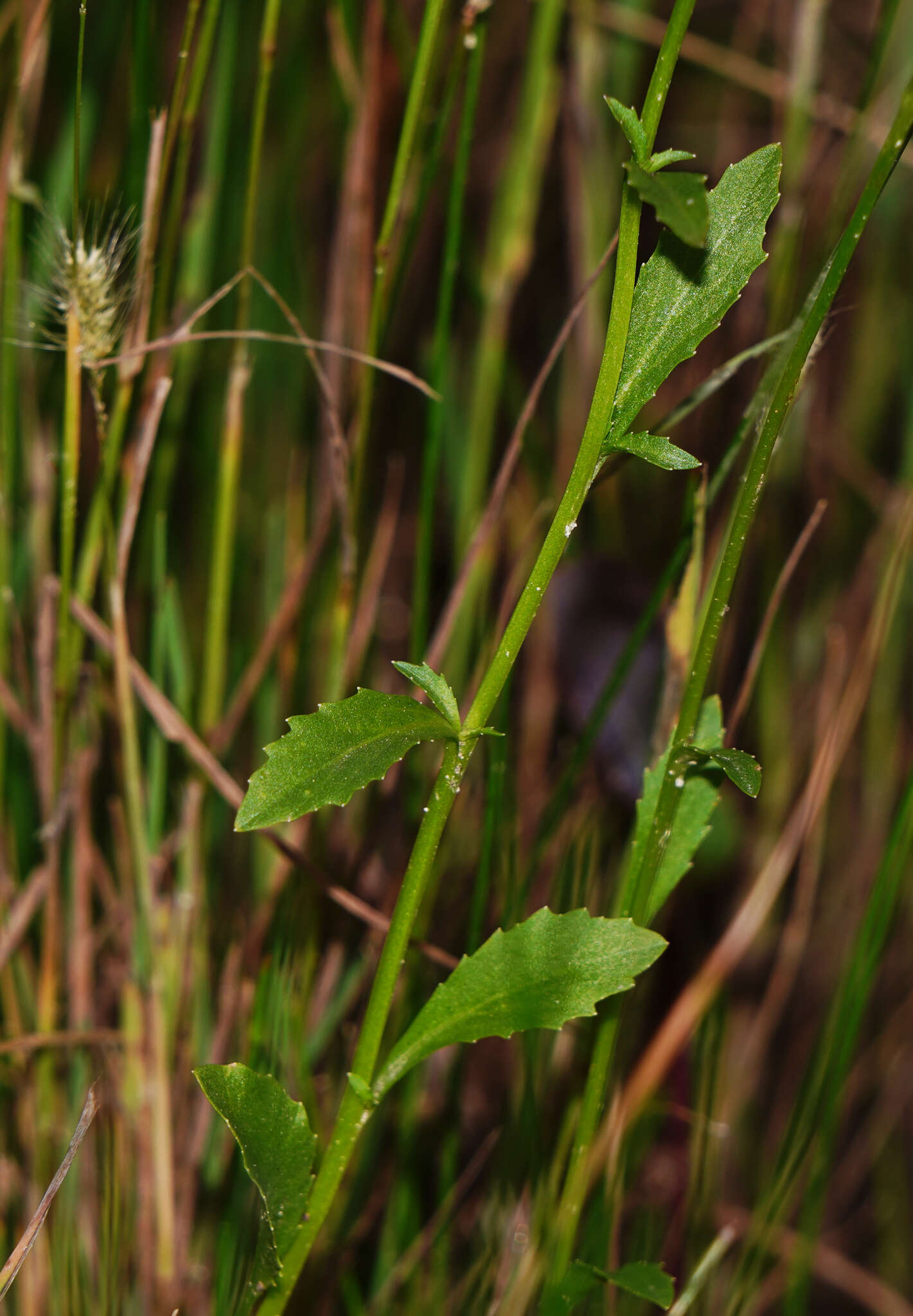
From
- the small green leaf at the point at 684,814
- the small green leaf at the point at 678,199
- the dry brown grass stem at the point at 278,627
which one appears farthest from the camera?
the dry brown grass stem at the point at 278,627

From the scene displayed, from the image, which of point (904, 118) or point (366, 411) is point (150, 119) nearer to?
point (366, 411)

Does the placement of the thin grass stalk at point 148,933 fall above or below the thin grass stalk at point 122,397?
below

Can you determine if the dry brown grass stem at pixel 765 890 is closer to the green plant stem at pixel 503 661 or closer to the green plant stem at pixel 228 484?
the green plant stem at pixel 503 661

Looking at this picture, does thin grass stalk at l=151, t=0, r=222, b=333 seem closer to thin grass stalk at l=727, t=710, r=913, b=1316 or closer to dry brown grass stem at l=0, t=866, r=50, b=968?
dry brown grass stem at l=0, t=866, r=50, b=968

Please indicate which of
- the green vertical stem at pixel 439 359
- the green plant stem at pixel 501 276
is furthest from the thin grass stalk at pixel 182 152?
the green plant stem at pixel 501 276

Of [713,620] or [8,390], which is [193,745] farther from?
[713,620]

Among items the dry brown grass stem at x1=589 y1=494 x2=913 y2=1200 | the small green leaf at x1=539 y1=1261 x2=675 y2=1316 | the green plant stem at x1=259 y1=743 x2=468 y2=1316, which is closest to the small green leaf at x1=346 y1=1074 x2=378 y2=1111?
the green plant stem at x1=259 y1=743 x2=468 y2=1316

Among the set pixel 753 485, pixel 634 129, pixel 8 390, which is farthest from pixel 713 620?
pixel 8 390
